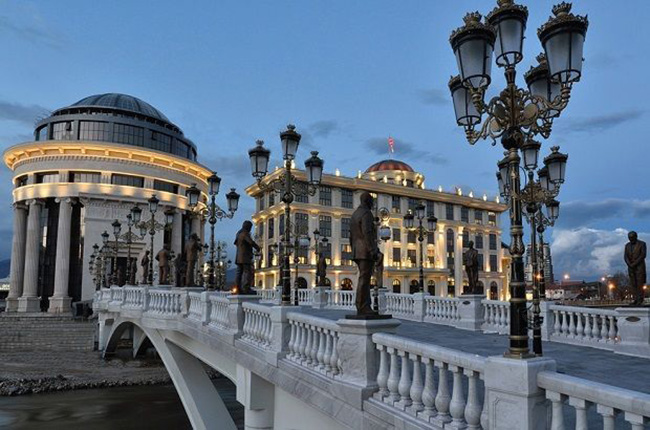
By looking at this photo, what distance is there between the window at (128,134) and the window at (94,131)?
936mm

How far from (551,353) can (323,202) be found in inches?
2238

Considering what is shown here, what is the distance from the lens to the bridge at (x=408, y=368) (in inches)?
153

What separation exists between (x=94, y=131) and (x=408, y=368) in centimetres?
6029

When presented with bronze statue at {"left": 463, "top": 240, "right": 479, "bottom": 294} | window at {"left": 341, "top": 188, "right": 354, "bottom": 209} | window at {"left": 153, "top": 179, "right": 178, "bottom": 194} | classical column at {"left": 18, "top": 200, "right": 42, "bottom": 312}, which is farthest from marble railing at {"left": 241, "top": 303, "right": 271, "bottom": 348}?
window at {"left": 341, "top": 188, "right": 354, "bottom": 209}

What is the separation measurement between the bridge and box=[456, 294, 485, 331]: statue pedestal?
4cm

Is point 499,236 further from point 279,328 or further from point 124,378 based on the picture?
point 279,328

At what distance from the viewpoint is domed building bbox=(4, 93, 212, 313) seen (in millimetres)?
52969

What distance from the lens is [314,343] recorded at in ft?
25.1

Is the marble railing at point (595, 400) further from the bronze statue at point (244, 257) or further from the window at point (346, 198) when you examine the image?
the window at point (346, 198)

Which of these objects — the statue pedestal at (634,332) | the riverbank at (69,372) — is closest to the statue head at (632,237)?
the statue pedestal at (634,332)

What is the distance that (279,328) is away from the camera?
8.66 meters

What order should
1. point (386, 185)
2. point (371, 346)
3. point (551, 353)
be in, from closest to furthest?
point (371, 346), point (551, 353), point (386, 185)

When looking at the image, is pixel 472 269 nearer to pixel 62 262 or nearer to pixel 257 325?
pixel 257 325

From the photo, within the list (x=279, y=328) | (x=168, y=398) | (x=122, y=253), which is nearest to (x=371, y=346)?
(x=279, y=328)
